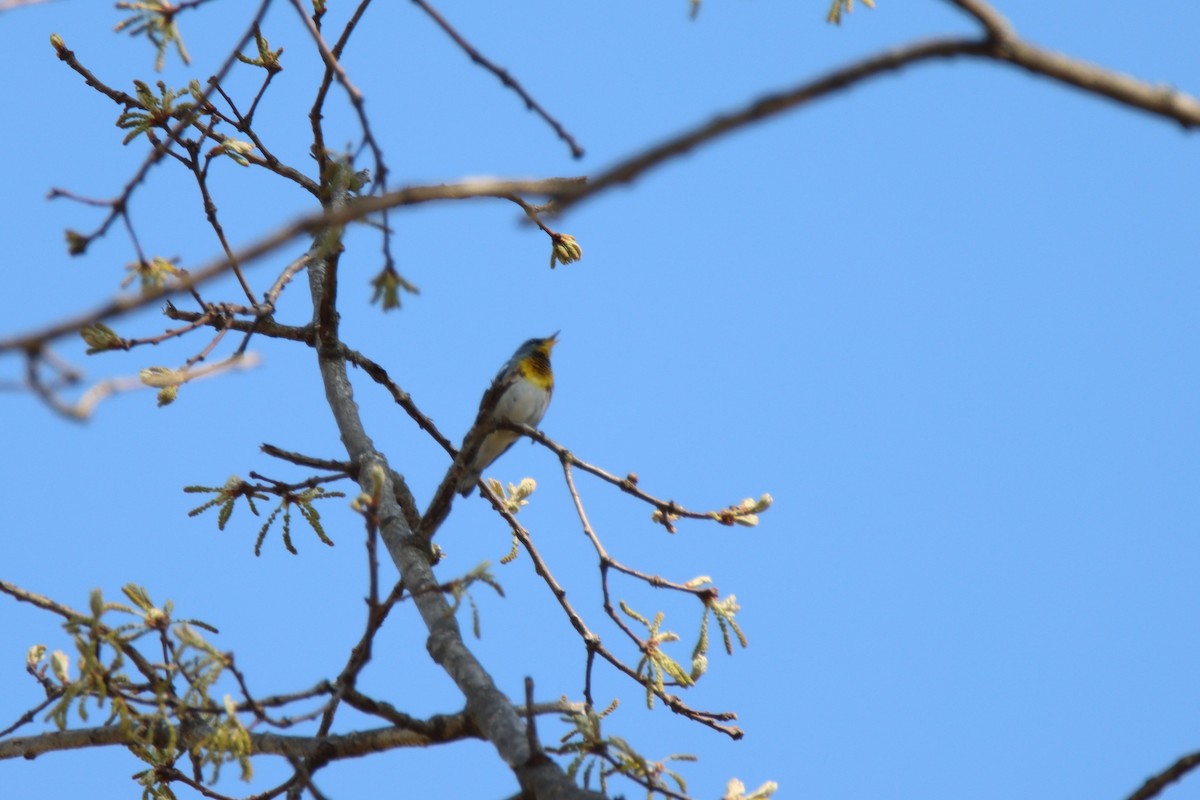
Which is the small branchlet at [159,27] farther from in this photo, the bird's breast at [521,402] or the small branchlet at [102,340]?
the bird's breast at [521,402]

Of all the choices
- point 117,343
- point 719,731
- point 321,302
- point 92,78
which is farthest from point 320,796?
point 92,78

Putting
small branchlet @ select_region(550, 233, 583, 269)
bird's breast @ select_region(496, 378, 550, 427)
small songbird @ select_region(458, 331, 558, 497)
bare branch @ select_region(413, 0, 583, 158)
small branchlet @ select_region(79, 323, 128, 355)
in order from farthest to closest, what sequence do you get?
bird's breast @ select_region(496, 378, 550, 427) → small songbird @ select_region(458, 331, 558, 497) → small branchlet @ select_region(550, 233, 583, 269) → small branchlet @ select_region(79, 323, 128, 355) → bare branch @ select_region(413, 0, 583, 158)

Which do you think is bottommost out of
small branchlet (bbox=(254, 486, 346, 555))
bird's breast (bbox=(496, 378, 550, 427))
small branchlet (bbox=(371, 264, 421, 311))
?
small branchlet (bbox=(371, 264, 421, 311))

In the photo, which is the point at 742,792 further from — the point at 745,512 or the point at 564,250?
the point at 564,250

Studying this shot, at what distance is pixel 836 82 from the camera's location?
1.44 metres

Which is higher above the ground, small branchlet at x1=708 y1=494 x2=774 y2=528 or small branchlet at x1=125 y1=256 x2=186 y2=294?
small branchlet at x1=125 y1=256 x2=186 y2=294

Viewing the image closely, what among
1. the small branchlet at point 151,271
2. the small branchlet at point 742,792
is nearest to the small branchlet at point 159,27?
the small branchlet at point 151,271

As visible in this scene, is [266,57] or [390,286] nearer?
[390,286]

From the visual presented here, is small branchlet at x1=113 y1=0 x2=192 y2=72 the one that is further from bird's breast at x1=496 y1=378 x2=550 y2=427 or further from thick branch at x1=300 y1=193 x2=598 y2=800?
bird's breast at x1=496 y1=378 x2=550 y2=427

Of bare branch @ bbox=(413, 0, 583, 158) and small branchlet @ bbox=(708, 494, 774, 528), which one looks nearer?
bare branch @ bbox=(413, 0, 583, 158)

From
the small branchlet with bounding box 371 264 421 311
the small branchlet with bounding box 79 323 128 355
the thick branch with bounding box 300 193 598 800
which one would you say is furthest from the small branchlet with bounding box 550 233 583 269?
the small branchlet with bounding box 371 264 421 311

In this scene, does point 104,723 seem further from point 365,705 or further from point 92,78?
point 92,78

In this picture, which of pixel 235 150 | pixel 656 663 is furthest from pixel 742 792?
pixel 235 150

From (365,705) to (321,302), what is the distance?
6.65 ft
